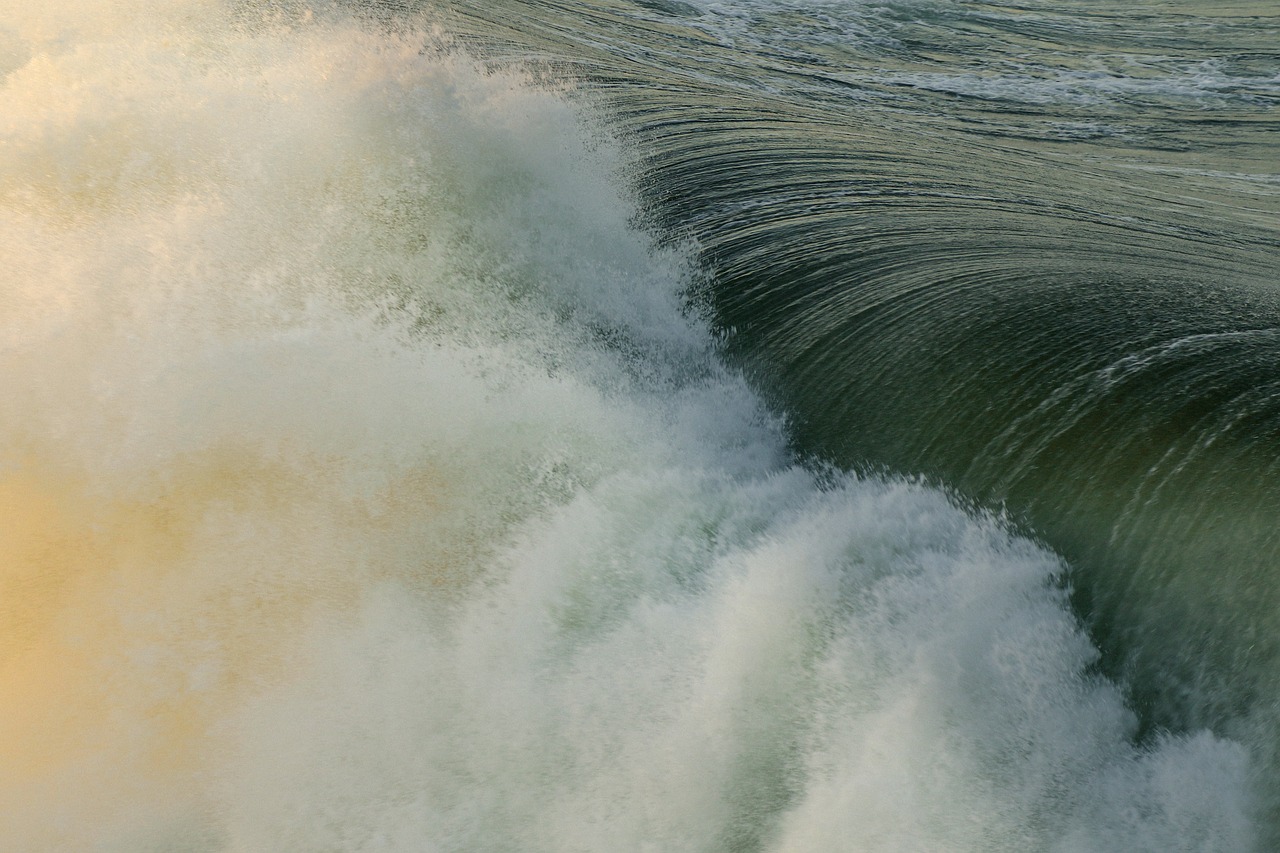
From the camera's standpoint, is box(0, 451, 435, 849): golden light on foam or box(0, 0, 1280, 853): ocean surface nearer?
box(0, 0, 1280, 853): ocean surface

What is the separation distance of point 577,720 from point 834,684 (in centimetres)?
69

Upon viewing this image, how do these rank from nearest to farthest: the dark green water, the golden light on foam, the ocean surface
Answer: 1. the ocean surface
2. the golden light on foam
3. the dark green water

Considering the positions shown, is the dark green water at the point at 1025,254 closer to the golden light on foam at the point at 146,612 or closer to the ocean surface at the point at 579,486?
the ocean surface at the point at 579,486

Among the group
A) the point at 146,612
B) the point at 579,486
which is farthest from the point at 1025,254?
the point at 146,612

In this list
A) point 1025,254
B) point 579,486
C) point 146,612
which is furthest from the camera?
point 1025,254

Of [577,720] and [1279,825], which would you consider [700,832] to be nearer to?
[577,720]

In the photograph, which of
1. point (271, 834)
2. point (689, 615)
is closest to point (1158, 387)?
point (689, 615)

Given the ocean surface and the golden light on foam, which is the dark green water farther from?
the golden light on foam

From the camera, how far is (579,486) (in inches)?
127

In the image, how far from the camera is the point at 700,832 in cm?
255

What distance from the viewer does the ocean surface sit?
2.62m

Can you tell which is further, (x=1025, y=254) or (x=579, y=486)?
(x=1025, y=254)

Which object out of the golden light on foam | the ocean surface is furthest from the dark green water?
the golden light on foam

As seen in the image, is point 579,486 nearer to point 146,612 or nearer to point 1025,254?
point 146,612
